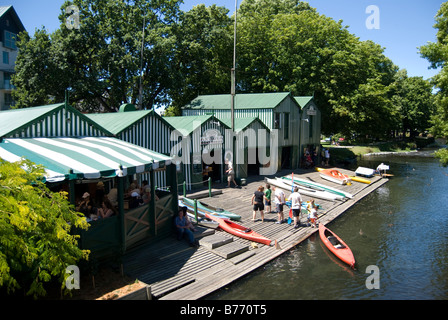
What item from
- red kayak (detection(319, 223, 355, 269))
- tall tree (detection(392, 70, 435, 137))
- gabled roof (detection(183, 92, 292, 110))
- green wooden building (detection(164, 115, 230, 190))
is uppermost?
tall tree (detection(392, 70, 435, 137))

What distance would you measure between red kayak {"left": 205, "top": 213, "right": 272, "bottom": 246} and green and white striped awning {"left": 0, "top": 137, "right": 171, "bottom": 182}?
3721 millimetres

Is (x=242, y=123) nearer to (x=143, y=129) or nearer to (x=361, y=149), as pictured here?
(x=143, y=129)

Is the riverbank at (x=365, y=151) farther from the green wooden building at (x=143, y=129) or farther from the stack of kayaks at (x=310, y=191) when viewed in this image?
the green wooden building at (x=143, y=129)

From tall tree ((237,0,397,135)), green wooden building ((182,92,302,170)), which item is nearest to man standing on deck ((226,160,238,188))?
green wooden building ((182,92,302,170))

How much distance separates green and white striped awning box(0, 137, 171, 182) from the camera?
356 inches

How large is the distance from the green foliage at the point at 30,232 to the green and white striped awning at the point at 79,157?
1110 millimetres

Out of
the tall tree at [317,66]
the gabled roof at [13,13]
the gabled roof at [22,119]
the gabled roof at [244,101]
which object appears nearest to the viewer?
the gabled roof at [22,119]

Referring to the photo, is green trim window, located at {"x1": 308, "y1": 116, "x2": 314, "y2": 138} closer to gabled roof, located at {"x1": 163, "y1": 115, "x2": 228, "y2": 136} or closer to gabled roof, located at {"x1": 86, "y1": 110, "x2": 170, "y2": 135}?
gabled roof, located at {"x1": 163, "y1": 115, "x2": 228, "y2": 136}

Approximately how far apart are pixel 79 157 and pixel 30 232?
340cm

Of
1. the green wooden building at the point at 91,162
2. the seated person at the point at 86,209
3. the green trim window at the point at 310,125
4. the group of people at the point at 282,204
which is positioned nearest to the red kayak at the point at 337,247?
the group of people at the point at 282,204

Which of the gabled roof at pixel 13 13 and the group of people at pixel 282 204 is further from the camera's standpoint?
the gabled roof at pixel 13 13

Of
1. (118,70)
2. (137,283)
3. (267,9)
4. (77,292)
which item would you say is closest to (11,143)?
(77,292)

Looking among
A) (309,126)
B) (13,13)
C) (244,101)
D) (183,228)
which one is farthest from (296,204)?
(13,13)

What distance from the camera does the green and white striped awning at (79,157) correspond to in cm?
905
